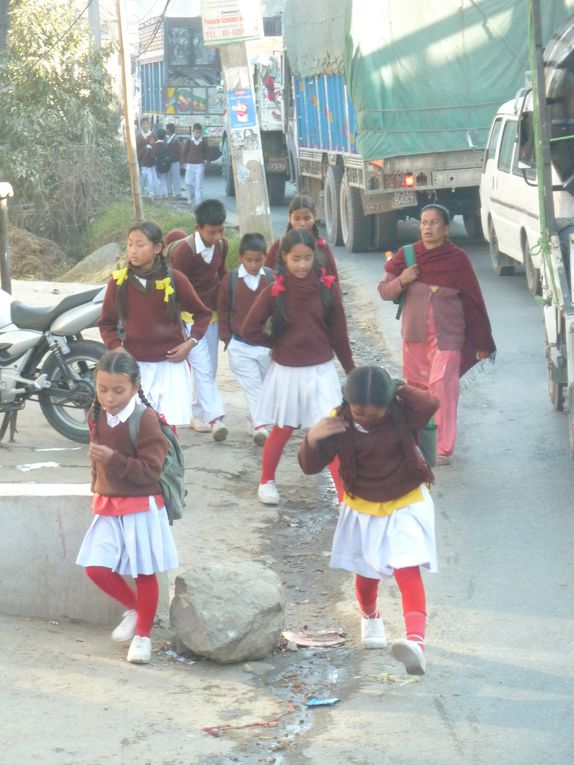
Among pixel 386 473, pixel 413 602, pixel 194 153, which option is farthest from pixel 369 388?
pixel 194 153

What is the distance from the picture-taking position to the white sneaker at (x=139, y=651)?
504 cm

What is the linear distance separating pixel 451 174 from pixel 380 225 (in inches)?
78.6

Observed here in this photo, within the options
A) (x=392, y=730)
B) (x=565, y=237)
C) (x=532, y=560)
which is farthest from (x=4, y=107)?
(x=392, y=730)

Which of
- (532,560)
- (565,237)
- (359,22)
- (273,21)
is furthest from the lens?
(273,21)

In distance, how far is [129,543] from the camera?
5.05 metres

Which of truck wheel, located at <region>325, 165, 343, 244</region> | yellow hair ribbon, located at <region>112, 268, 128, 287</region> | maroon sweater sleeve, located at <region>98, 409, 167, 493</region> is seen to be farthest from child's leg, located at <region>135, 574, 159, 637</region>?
truck wheel, located at <region>325, 165, 343, 244</region>

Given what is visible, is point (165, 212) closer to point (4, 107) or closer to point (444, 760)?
point (4, 107)

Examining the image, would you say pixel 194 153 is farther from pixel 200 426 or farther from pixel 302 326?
pixel 302 326

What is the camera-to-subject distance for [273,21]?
40.4m

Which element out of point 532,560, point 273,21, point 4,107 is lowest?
point 532,560

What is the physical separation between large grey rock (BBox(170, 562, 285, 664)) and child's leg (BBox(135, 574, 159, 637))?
13 cm

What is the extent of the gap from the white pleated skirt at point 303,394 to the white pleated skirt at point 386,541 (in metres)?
2.05

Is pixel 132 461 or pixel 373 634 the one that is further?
pixel 373 634

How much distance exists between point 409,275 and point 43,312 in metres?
2.33
